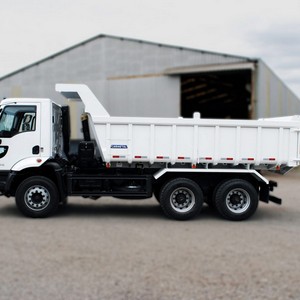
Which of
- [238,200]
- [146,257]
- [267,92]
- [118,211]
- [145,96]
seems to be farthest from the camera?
[145,96]

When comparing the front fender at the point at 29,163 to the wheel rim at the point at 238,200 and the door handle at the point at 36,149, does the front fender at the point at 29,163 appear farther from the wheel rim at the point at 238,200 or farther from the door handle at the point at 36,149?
the wheel rim at the point at 238,200

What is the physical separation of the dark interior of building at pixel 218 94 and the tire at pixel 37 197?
36.5 ft

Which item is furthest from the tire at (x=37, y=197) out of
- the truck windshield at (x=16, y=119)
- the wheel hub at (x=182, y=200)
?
the wheel hub at (x=182, y=200)

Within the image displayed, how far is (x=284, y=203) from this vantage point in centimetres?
1027

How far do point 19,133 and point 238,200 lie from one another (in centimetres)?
496

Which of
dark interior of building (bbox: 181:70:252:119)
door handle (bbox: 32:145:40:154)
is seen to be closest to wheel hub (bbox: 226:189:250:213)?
door handle (bbox: 32:145:40:154)

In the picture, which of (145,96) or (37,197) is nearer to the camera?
(37,197)

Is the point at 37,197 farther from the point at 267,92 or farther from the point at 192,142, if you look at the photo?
the point at 267,92

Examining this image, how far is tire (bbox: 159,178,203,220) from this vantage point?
7965mm

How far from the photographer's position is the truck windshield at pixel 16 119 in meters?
7.94

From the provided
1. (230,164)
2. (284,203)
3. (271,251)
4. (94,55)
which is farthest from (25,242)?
(94,55)

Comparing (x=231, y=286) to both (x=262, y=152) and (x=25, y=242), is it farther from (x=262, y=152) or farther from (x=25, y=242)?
(x=262, y=152)

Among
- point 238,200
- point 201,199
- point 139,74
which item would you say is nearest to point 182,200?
point 201,199

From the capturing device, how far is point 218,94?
26062 mm
